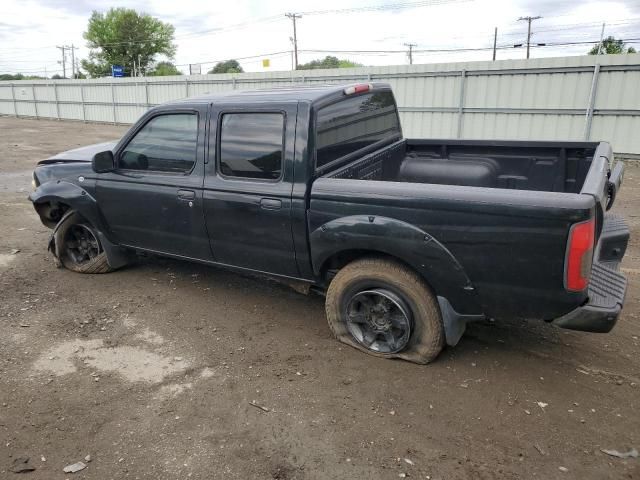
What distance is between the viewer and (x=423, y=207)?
3.06 meters

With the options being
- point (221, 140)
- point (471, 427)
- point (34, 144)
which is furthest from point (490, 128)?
point (34, 144)

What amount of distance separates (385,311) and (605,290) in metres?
1.37

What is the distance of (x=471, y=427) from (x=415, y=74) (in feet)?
43.2

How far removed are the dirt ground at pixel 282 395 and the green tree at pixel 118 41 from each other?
7634 centimetres

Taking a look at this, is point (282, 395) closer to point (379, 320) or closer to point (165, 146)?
point (379, 320)

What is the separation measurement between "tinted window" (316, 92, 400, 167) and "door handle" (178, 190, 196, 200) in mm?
1124

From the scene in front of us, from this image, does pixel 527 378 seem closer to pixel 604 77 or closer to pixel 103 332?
pixel 103 332

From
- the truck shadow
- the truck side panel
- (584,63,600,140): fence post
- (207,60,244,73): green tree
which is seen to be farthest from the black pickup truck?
(207,60,244,73): green tree

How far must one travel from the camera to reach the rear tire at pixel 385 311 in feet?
10.9

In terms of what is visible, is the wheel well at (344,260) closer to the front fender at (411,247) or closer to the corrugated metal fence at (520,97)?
the front fender at (411,247)

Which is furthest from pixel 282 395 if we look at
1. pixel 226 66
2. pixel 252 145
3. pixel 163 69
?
pixel 226 66

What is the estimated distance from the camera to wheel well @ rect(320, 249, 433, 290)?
Answer: 11.2 feet

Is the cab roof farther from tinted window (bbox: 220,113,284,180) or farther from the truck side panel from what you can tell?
the truck side panel

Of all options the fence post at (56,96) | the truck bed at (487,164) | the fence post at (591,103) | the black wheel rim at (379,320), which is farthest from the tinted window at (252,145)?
the fence post at (56,96)
